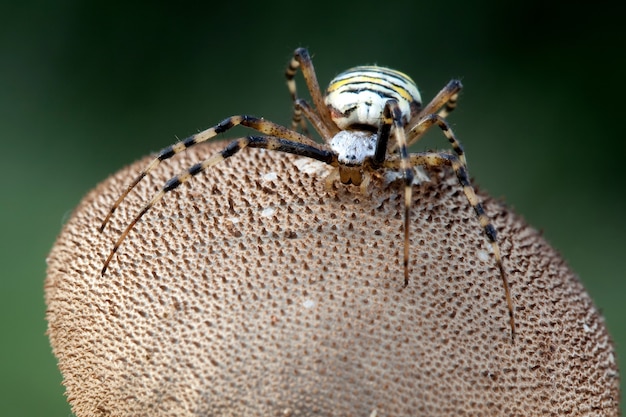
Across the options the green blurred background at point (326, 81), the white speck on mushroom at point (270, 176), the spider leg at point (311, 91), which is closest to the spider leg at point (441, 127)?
the spider leg at point (311, 91)

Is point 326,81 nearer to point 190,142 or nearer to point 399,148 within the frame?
point 190,142

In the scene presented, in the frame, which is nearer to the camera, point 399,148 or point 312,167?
A: point 399,148

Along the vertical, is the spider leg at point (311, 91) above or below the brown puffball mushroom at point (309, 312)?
above

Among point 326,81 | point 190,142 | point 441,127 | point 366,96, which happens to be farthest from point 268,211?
point 326,81

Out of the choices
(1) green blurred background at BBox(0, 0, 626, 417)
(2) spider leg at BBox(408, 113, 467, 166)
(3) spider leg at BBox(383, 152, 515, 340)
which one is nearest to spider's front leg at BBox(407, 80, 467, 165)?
(2) spider leg at BBox(408, 113, 467, 166)

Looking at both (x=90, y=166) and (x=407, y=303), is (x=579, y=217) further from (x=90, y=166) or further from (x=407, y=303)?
(x=407, y=303)

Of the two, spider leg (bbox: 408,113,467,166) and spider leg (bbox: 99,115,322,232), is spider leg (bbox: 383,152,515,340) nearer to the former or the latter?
spider leg (bbox: 408,113,467,166)

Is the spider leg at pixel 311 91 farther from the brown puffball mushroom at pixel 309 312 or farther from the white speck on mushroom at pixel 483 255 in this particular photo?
the white speck on mushroom at pixel 483 255

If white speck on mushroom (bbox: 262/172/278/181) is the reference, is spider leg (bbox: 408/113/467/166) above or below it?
above
